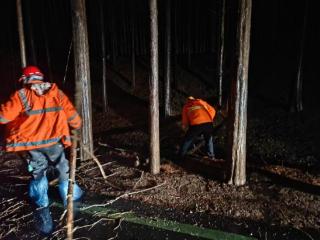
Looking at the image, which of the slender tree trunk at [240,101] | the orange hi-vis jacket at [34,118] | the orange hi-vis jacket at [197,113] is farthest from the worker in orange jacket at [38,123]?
the orange hi-vis jacket at [197,113]

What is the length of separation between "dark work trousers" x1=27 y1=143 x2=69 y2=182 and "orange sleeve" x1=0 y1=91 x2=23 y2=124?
614 mm

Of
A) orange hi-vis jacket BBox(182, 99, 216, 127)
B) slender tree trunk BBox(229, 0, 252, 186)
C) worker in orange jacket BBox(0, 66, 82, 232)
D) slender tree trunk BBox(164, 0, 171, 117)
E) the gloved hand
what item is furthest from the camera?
slender tree trunk BBox(164, 0, 171, 117)

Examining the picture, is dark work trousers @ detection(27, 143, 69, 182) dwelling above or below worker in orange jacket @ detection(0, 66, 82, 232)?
below

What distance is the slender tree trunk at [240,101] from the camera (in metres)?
5.38

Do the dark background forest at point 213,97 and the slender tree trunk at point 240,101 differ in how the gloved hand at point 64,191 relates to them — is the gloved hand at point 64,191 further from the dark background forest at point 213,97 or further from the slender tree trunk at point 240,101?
the slender tree trunk at point 240,101

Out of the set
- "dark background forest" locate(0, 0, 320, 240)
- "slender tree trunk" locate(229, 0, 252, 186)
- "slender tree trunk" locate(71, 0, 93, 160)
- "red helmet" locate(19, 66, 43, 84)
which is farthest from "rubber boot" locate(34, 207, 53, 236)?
"slender tree trunk" locate(229, 0, 252, 186)

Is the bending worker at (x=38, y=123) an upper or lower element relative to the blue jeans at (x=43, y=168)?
upper

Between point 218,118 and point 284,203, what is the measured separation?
4763mm

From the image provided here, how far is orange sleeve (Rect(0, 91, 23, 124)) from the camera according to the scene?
483 cm

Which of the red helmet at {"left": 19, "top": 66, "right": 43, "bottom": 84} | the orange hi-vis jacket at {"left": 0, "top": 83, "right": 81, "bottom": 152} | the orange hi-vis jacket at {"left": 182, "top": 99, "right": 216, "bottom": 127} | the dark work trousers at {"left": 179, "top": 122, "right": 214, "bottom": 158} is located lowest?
the dark work trousers at {"left": 179, "top": 122, "right": 214, "bottom": 158}

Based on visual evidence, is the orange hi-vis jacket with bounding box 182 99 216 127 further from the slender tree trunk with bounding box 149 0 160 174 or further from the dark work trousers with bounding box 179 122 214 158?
the slender tree trunk with bounding box 149 0 160 174

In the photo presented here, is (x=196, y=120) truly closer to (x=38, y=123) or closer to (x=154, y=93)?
(x=154, y=93)

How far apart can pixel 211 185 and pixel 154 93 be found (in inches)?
73.4

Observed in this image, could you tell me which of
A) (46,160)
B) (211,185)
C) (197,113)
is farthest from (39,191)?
(197,113)
